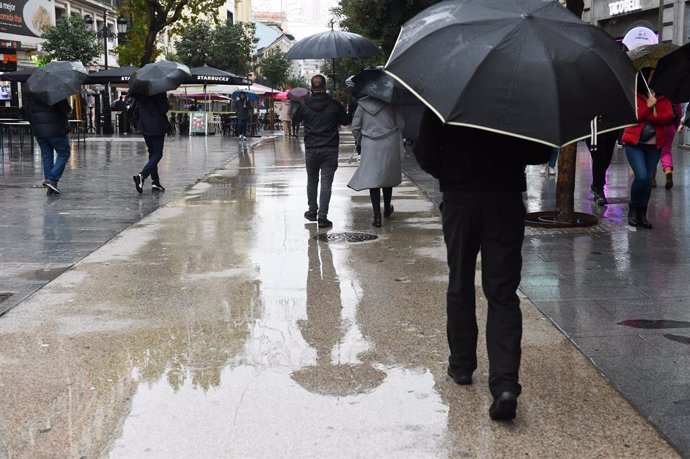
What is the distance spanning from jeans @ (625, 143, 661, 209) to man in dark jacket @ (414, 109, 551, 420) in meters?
5.46

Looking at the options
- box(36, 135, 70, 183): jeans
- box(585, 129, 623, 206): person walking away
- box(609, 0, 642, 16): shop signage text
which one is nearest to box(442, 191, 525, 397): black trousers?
box(585, 129, 623, 206): person walking away

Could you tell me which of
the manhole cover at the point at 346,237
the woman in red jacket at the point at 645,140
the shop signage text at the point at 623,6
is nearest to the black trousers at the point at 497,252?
the manhole cover at the point at 346,237

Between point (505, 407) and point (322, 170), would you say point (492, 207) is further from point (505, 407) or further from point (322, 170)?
point (322, 170)

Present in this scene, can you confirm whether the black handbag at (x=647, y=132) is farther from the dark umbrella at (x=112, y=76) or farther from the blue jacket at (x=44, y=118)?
the dark umbrella at (x=112, y=76)

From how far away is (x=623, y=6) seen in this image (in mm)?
25812

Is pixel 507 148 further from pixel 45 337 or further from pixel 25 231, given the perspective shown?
pixel 25 231

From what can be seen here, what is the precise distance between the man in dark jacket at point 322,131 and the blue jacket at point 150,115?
3799 mm

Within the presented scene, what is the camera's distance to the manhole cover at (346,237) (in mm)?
9288

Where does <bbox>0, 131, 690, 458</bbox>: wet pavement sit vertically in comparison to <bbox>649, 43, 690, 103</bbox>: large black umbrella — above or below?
below

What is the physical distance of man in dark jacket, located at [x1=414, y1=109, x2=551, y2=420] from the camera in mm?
4242

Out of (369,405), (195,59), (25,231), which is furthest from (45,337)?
(195,59)

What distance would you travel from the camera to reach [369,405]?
439cm

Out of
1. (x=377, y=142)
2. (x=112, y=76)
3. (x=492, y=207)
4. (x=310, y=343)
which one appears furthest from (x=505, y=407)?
(x=112, y=76)

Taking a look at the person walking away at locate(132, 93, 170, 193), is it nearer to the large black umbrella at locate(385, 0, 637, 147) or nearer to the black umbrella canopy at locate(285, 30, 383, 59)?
the black umbrella canopy at locate(285, 30, 383, 59)
